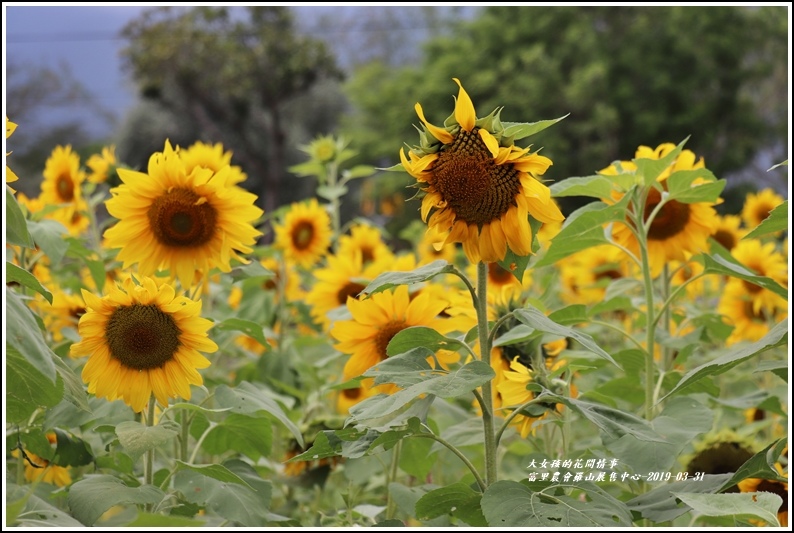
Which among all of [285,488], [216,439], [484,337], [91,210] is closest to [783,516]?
[484,337]

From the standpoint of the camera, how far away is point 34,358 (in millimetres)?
671

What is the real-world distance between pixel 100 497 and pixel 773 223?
0.73 m

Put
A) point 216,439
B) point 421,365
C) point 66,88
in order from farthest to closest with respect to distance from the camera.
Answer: point 66,88
point 216,439
point 421,365

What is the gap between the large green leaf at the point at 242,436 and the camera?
1093 millimetres

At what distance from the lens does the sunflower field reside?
805 mm

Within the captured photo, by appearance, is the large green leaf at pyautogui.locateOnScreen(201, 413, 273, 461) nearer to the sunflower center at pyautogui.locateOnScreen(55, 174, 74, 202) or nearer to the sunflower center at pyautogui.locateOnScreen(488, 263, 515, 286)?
the sunflower center at pyautogui.locateOnScreen(488, 263, 515, 286)

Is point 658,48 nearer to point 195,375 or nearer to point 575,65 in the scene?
point 575,65

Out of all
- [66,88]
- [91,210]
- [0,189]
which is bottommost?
[0,189]

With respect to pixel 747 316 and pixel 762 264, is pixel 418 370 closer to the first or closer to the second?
pixel 762 264

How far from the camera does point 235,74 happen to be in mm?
12188

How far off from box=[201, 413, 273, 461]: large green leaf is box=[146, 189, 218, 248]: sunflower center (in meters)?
0.22

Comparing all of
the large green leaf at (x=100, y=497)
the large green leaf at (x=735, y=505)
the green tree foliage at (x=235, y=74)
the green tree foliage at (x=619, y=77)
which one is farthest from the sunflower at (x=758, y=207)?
the green tree foliage at (x=619, y=77)

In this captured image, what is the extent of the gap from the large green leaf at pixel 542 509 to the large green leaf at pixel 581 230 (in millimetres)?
374

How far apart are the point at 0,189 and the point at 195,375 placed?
0.30 meters
